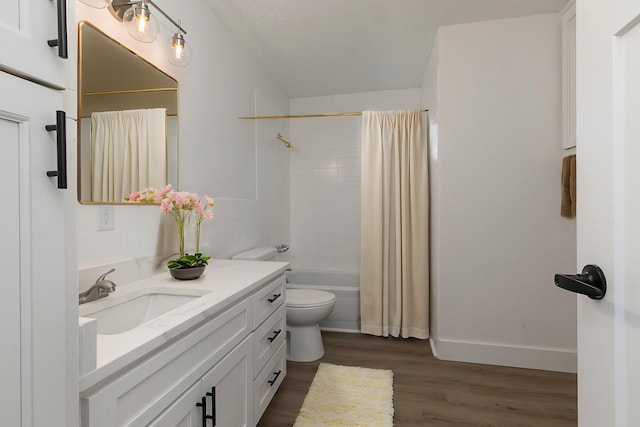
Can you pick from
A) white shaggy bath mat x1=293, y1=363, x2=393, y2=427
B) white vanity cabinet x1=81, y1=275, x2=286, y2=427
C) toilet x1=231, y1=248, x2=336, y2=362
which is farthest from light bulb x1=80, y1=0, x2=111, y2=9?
white shaggy bath mat x1=293, y1=363, x2=393, y2=427

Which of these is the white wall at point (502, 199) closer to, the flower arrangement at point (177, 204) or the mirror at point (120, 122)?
the flower arrangement at point (177, 204)

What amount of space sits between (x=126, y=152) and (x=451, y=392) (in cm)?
223

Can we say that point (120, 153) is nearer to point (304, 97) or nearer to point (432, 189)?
point (432, 189)

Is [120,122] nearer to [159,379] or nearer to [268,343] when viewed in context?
[159,379]

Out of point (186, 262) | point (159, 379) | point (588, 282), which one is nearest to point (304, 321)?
point (186, 262)

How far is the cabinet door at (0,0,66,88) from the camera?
0.48 metres

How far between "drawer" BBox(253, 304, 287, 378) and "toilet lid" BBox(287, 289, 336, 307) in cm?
49

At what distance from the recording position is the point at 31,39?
52 cm

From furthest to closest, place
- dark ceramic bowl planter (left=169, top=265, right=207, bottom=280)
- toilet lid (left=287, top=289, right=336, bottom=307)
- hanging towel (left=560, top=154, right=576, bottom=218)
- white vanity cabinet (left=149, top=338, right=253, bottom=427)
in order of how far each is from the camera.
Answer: toilet lid (left=287, top=289, right=336, bottom=307) < hanging towel (left=560, top=154, right=576, bottom=218) < dark ceramic bowl planter (left=169, top=265, right=207, bottom=280) < white vanity cabinet (left=149, top=338, right=253, bottom=427)

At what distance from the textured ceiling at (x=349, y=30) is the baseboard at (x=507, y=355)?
231 centimetres

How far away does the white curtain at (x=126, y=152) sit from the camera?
1.36 meters

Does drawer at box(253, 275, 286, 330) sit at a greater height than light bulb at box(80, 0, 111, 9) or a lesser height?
lesser

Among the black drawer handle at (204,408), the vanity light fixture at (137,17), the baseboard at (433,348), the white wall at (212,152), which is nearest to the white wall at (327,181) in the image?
the white wall at (212,152)

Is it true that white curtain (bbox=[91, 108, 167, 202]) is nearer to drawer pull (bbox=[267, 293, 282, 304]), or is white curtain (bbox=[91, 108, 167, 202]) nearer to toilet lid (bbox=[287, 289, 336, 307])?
drawer pull (bbox=[267, 293, 282, 304])
